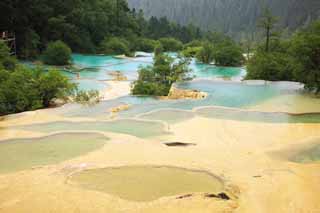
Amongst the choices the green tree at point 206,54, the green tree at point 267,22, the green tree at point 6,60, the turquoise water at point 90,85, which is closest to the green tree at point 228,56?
the green tree at point 206,54

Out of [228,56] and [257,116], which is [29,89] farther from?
[228,56]

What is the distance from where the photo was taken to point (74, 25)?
39.8 meters

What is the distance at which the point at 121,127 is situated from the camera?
37.5 ft

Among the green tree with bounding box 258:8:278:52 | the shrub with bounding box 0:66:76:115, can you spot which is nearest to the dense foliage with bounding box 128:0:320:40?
the green tree with bounding box 258:8:278:52

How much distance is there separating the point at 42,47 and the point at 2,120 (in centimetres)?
2566

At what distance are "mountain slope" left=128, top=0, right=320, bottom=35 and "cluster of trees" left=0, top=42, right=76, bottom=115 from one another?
6351cm

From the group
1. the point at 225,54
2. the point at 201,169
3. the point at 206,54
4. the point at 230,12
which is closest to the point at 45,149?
the point at 201,169

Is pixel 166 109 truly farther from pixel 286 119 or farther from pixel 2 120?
pixel 2 120

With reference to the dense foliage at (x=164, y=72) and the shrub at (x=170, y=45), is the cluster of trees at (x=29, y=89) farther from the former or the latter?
the shrub at (x=170, y=45)

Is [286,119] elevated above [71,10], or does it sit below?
below

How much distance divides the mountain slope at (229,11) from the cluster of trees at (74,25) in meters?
34.1

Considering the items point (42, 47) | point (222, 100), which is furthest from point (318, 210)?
point (42, 47)

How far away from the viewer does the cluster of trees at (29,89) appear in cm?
1372

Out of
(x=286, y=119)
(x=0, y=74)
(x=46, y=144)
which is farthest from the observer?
(x=0, y=74)
